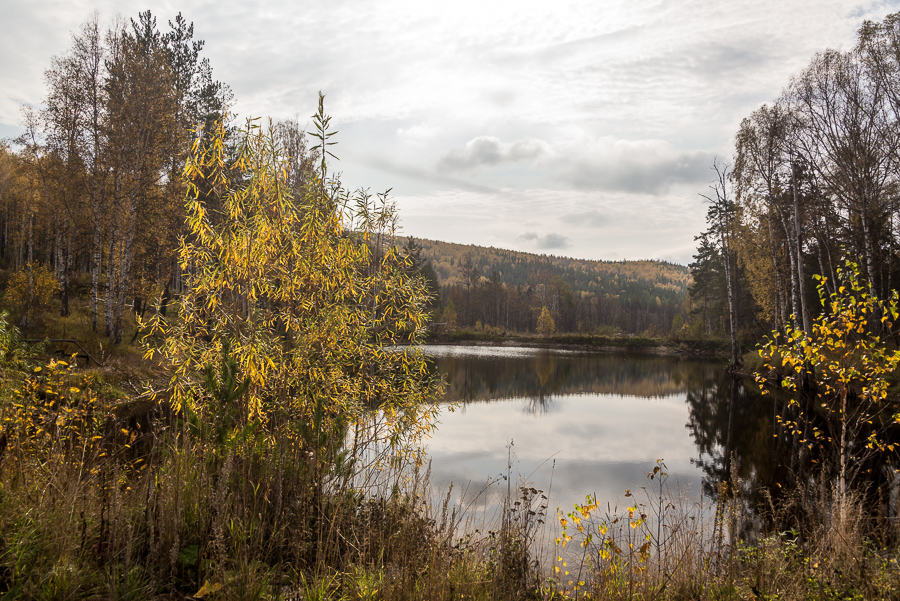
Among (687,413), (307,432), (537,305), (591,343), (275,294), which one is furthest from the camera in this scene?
(537,305)

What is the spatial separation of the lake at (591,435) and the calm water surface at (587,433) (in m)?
0.03

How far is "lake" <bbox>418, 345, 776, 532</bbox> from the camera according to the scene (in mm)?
9594

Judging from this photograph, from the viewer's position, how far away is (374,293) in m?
6.72

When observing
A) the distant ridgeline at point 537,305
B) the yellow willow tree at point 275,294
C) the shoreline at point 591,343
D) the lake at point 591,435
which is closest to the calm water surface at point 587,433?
the lake at point 591,435

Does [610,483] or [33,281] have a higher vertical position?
[33,281]

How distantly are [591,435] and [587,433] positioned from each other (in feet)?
0.74

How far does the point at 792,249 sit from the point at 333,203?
74.6ft

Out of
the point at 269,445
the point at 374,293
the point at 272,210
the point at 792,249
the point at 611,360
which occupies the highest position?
the point at 792,249

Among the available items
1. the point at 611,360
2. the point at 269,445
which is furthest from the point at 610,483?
the point at 611,360

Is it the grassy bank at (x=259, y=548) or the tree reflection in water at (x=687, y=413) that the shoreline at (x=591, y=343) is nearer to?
the tree reflection in water at (x=687, y=413)

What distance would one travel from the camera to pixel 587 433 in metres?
14.5

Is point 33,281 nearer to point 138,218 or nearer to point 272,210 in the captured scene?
point 138,218

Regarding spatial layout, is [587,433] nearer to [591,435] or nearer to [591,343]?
[591,435]

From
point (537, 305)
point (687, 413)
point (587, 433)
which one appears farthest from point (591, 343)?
point (587, 433)
